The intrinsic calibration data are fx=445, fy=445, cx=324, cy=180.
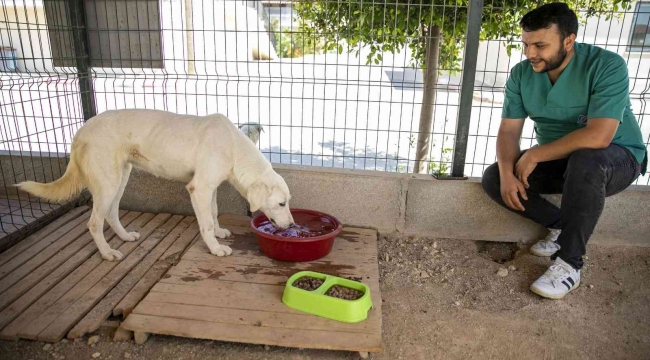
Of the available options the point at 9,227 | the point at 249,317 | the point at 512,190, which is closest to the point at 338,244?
the point at 249,317

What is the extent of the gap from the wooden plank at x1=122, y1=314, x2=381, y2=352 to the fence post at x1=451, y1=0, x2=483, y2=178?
2146 mm

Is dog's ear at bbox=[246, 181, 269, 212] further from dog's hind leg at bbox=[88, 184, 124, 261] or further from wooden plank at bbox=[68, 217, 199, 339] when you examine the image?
dog's hind leg at bbox=[88, 184, 124, 261]

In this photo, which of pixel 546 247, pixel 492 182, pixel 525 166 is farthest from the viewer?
pixel 546 247

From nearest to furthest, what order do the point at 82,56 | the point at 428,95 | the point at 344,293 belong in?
the point at 344,293 → the point at 82,56 → the point at 428,95

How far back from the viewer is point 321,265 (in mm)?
3564

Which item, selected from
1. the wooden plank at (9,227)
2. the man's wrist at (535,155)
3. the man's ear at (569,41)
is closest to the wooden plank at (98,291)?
the wooden plank at (9,227)

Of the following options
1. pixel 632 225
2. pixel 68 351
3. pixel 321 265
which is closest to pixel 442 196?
pixel 321 265

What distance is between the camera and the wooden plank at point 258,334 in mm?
2629

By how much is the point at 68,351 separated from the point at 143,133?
1658 millimetres

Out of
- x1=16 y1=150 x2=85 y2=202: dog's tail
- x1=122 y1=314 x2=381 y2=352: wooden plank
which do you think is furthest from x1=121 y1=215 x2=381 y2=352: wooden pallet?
x1=16 y1=150 x2=85 y2=202: dog's tail

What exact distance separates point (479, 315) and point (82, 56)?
452 cm

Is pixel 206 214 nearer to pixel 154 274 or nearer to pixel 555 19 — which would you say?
pixel 154 274

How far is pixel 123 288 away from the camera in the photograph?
3201 millimetres

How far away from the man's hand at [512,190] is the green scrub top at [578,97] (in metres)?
0.46
